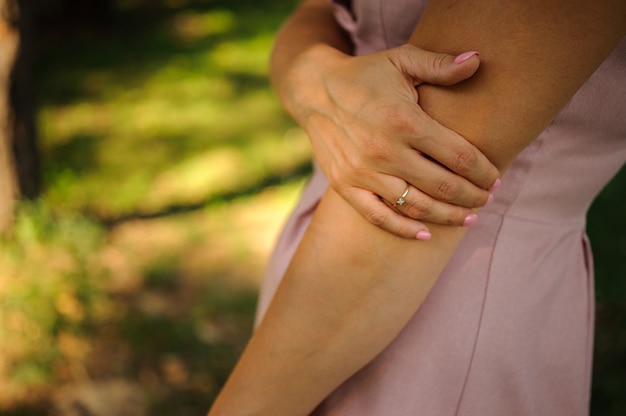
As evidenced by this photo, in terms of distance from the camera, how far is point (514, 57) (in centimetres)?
89

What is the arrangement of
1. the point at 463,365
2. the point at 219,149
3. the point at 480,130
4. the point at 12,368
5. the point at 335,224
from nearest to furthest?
1. the point at 480,130
2. the point at 335,224
3. the point at 463,365
4. the point at 12,368
5. the point at 219,149

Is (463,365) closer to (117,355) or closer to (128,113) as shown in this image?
(117,355)

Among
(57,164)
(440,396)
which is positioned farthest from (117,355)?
(440,396)

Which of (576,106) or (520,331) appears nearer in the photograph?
(576,106)

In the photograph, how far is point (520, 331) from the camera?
1194 mm

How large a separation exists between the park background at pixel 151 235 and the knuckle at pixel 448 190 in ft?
7.71

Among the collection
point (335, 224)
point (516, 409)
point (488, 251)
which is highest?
point (335, 224)

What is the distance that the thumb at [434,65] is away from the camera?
903mm

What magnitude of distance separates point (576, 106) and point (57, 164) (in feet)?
14.0

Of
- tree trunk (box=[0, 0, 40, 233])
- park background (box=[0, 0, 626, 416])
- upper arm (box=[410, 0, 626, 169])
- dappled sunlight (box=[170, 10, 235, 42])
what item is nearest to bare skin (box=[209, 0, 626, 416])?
upper arm (box=[410, 0, 626, 169])

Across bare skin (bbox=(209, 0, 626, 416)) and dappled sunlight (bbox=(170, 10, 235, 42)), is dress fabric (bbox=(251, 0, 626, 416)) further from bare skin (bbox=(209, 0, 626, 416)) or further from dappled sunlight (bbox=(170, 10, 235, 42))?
dappled sunlight (bbox=(170, 10, 235, 42))

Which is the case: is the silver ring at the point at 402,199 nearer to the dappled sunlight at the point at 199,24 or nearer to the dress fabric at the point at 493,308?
the dress fabric at the point at 493,308

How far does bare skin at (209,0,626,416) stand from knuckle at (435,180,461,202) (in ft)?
0.21

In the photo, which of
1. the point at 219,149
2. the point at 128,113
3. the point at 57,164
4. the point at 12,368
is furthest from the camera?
the point at 128,113
